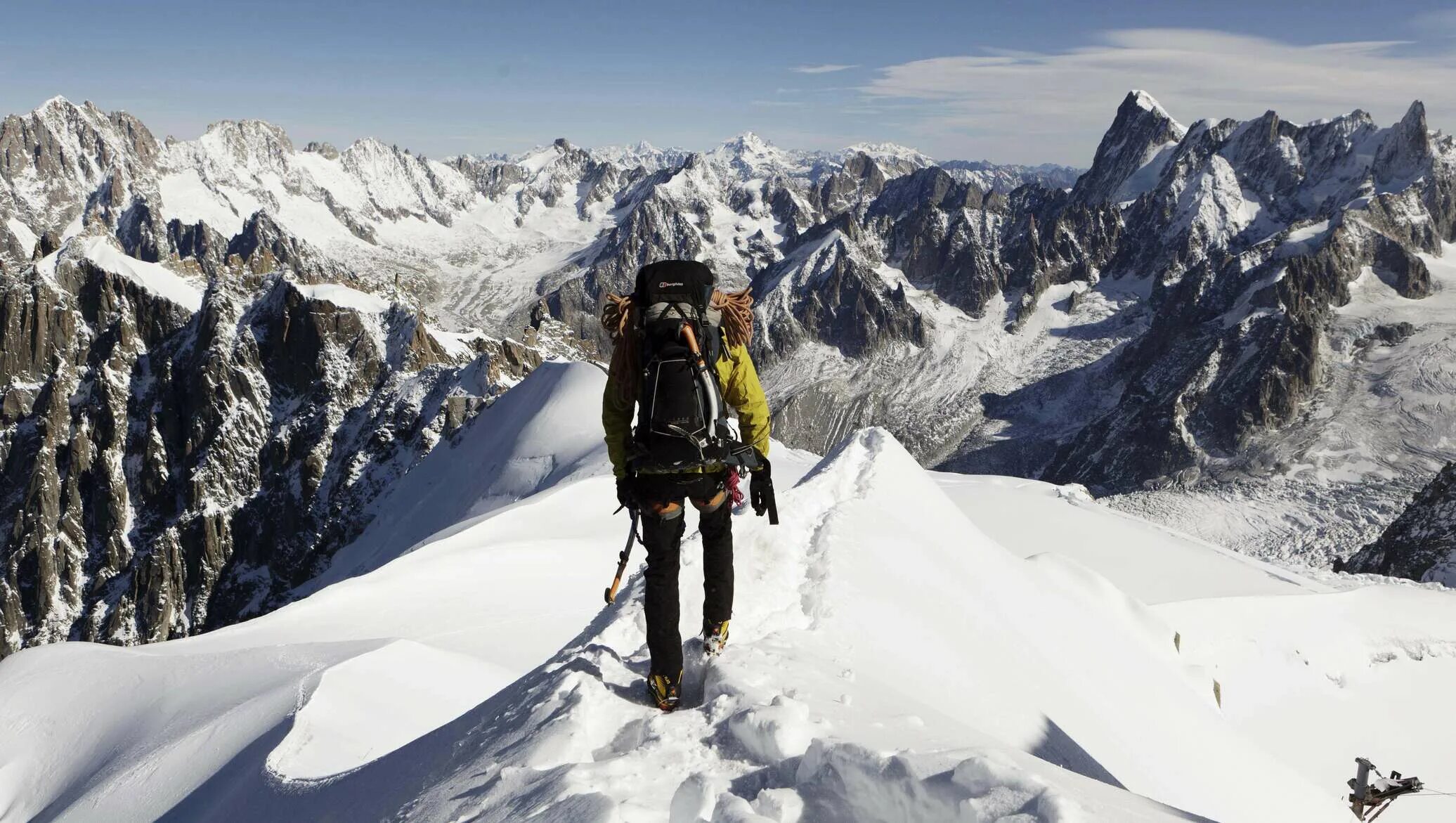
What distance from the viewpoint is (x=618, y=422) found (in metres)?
7.67

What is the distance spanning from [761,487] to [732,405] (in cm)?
89

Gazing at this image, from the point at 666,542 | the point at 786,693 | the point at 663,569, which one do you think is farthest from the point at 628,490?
the point at 786,693

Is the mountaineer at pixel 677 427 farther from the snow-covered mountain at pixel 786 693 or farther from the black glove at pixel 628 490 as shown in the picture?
the snow-covered mountain at pixel 786 693

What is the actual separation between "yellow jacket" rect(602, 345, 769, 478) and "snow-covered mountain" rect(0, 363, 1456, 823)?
6.88ft

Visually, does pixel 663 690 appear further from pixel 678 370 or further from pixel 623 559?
pixel 678 370

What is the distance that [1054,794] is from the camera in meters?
4.71

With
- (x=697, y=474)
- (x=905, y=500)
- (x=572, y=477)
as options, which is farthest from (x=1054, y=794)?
(x=572, y=477)

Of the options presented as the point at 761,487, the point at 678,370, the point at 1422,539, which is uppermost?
the point at 678,370

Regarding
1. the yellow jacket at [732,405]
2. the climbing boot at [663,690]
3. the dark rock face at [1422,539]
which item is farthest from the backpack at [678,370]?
the dark rock face at [1422,539]

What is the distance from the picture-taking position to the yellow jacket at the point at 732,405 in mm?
7582

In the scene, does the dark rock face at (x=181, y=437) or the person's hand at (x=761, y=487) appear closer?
the person's hand at (x=761, y=487)

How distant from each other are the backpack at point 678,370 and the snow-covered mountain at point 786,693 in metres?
2.11

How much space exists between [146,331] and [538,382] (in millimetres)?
109383

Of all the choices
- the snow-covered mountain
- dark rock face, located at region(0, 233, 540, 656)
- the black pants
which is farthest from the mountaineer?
dark rock face, located at region(0, 233, 540, 656)
